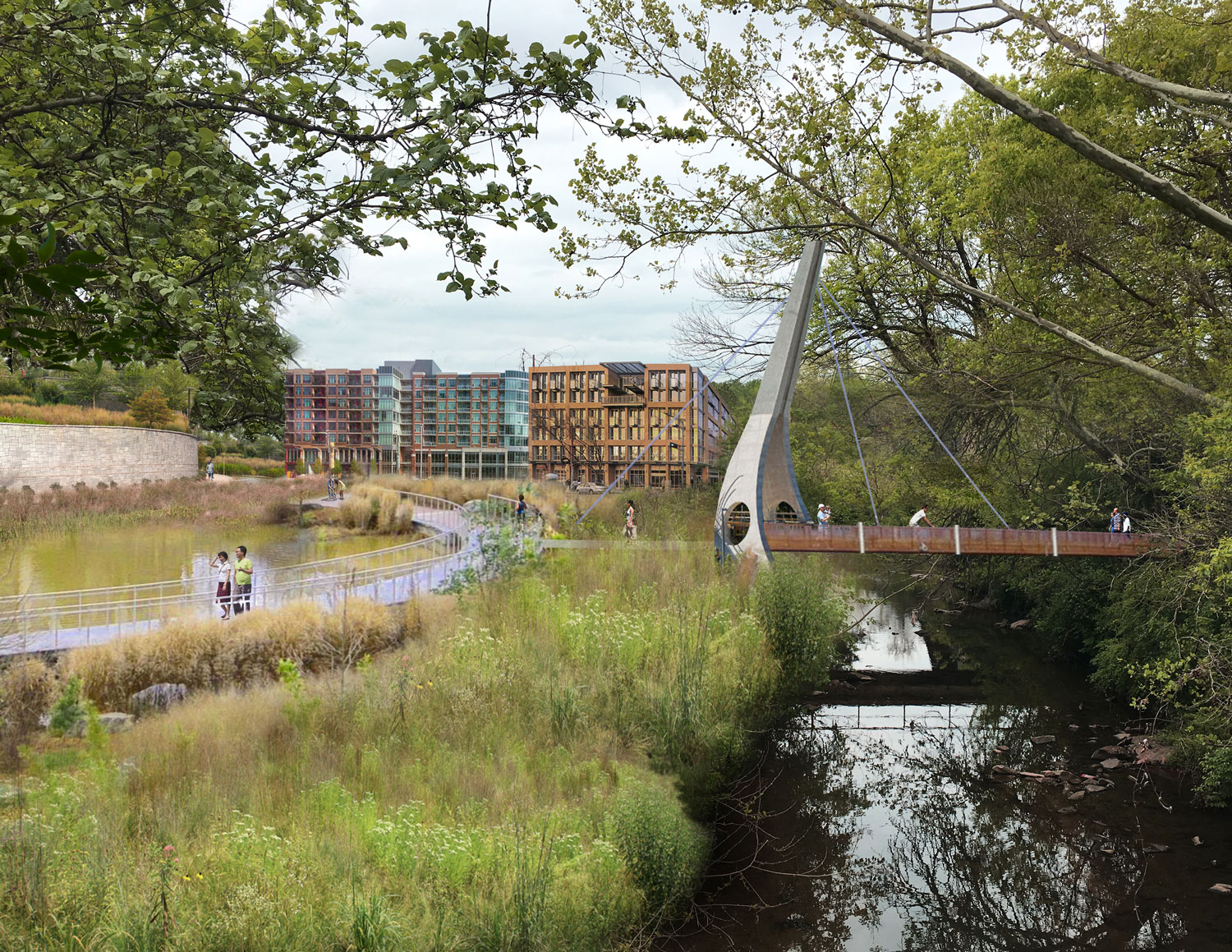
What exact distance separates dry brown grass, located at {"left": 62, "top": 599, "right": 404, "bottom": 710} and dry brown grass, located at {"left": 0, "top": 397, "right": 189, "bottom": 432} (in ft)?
70.3

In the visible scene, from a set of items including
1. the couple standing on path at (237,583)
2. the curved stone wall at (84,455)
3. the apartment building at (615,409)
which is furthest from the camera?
the apartment building at (615,409)

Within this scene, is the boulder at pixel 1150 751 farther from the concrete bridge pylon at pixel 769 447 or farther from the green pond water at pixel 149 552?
the green pond water at pixel 149 552

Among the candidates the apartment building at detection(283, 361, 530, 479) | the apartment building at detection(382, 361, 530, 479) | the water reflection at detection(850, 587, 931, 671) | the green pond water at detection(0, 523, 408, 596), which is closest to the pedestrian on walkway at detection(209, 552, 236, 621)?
the green pond water at detection(0, 523, 408, 596)

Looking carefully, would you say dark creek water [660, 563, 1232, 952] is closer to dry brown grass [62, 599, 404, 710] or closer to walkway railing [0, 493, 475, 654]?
dry brown grass [62, 599, 404, 710]

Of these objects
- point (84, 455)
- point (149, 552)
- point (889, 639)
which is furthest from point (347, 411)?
point (889, 639)

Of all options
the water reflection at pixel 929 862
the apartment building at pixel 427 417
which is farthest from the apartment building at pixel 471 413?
the water reflection at pixel 929 862

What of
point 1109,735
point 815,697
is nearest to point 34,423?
point 815,697

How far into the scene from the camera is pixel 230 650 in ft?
31.0

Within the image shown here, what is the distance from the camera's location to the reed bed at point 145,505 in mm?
20328

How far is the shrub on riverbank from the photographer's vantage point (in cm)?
413

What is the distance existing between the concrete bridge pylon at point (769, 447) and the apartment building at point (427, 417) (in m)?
50.4

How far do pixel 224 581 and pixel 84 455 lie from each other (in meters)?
20.1

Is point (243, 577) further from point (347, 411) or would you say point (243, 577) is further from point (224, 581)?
point (347, 411)

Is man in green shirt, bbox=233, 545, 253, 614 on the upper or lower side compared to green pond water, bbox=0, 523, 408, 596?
upper
